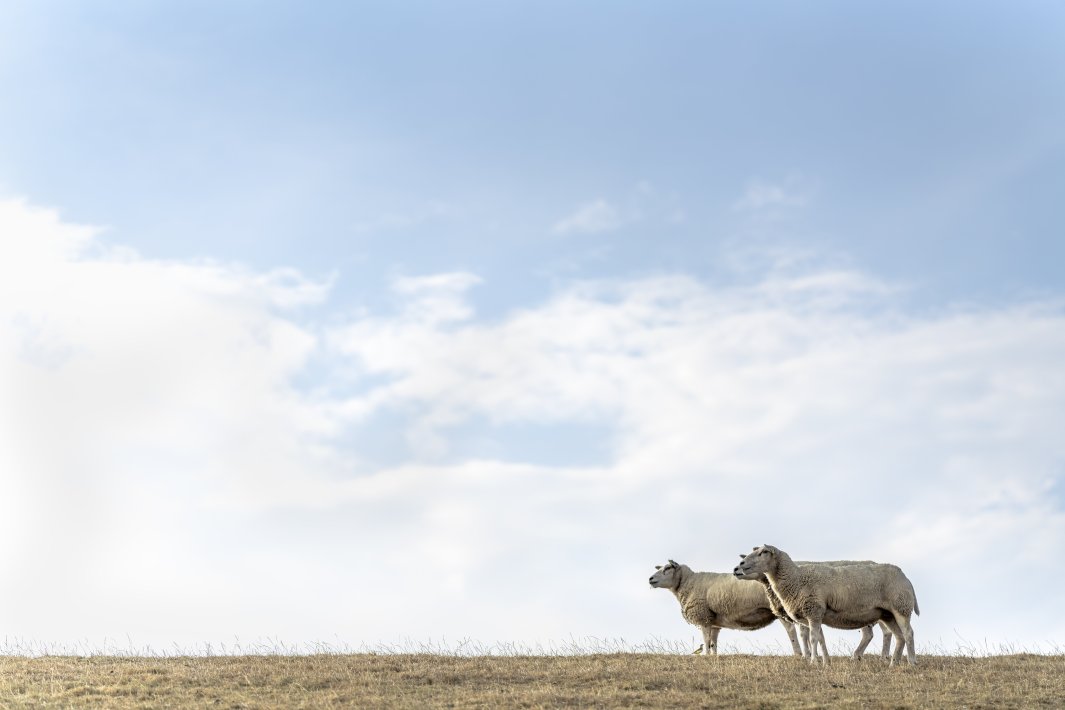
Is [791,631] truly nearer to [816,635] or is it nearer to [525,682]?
[816,635]

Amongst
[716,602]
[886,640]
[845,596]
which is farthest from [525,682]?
[886,640]

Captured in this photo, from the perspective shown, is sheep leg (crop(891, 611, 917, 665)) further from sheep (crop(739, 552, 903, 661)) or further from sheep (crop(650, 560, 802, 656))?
sheep (crop(650, 560, 802, 656))

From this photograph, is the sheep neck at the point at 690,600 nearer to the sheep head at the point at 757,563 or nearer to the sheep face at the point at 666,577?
the sheep face at the point at 666,577

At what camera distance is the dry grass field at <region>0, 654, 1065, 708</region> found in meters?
20.7

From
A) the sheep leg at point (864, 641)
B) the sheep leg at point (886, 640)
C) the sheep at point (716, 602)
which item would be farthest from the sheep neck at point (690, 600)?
the sheep leg at point (886, 640)

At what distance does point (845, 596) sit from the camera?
25.3 metres

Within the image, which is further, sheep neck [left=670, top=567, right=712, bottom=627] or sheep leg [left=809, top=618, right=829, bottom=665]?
sheep neck [left=670, top=567, right=712, bottom=627]

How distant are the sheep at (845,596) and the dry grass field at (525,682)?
93cm

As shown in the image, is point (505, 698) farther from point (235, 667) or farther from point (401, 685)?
point (235, 667)

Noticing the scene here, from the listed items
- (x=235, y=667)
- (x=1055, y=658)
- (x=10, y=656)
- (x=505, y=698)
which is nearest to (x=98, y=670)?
(x=235, y=667)

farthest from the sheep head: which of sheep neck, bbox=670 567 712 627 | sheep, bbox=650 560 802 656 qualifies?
sheep neck, bbox=670 567 712 627

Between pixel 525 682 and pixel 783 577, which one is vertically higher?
pixel 783 577

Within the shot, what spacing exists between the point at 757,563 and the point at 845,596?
6.85 feet

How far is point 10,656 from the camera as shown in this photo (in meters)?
28.0
